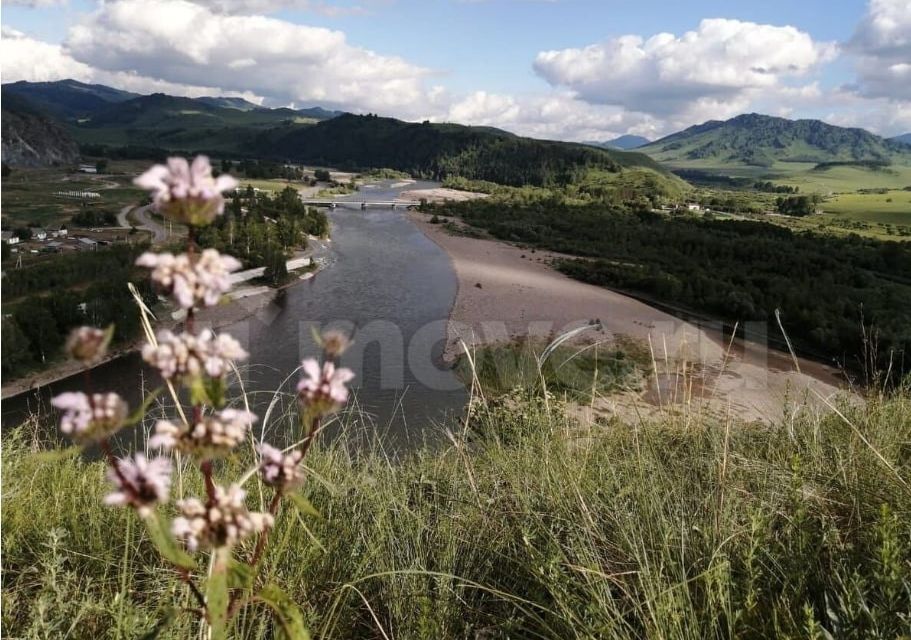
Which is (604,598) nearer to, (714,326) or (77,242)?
(714,326)

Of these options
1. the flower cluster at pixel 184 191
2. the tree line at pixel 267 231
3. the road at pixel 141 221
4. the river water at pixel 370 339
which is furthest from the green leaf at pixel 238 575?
the road at pixel 141 221

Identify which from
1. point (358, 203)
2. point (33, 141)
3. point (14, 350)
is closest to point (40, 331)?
point (14, 350)

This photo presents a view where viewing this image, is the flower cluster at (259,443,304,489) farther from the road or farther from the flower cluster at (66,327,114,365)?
the road

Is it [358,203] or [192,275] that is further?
[358,203]

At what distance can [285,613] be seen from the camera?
1342mm

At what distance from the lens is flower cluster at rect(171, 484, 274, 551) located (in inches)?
44.2

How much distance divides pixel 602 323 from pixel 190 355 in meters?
31.0

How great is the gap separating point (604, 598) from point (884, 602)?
1.00 meters

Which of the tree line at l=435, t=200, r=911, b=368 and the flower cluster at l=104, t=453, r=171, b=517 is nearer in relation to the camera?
the flower cluster at l=104, t=453, r=171, b=517

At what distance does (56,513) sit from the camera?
11.3ft

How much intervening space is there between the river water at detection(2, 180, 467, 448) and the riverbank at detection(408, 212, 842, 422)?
5.86 ft

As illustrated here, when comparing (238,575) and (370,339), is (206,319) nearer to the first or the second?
(370,339)

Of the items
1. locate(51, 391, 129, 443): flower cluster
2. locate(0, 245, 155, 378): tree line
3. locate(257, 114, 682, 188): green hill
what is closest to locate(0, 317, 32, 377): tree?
locate(0, 245, 155, 378): tree line

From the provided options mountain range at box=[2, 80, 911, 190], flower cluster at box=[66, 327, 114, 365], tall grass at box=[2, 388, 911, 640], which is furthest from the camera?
mountain range at box=[2, 80, 911, 190]
